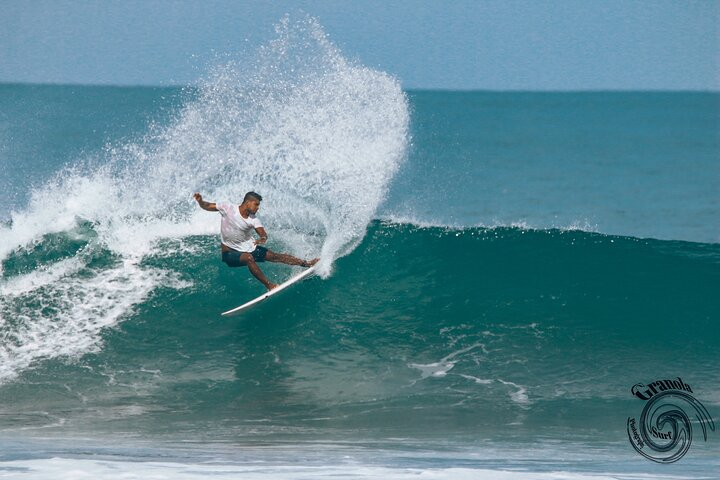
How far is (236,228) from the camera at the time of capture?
7.89 m

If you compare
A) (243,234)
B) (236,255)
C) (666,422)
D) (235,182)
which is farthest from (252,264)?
(666,422)

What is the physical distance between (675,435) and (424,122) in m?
27.2

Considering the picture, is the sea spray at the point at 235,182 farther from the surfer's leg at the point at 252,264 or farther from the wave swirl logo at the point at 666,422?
the wave swirl logo at the point at 666,422

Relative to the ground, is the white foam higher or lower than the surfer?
lower

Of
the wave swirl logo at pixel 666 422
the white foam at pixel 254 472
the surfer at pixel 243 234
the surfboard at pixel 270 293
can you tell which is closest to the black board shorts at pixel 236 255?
the surfer at pixel 243 234

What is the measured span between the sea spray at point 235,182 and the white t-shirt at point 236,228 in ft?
3.85

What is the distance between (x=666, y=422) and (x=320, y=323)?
3.17 meters

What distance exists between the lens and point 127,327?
8242 millimetres

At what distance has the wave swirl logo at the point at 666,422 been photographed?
6039 mm

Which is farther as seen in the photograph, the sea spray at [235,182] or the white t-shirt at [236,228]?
the sea spray at [235,182]

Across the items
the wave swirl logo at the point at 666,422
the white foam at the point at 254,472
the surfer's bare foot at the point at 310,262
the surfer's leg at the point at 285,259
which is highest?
the surfer's bare foot at the point at 310,262

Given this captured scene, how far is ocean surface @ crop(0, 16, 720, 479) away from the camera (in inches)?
241

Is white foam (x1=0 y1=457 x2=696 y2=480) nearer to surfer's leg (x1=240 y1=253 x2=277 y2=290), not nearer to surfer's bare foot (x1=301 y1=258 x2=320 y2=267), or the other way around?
surfer's leg (x1=240 y1=253 x2=277 y2=290)

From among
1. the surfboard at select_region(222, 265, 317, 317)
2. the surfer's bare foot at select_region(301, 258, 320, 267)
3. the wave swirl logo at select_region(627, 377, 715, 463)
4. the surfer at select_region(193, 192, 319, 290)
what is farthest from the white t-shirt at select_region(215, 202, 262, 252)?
the wave swirl logo at select_region(627, 377, 715, 463)
